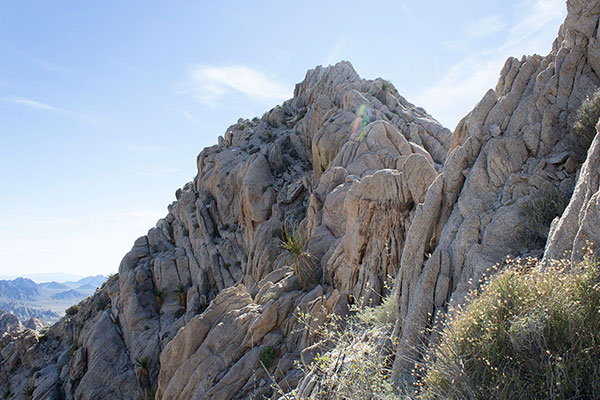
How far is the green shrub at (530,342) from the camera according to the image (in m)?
4.70

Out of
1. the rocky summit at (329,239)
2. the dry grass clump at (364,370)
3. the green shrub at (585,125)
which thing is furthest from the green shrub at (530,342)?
the green shrub at (585,125)

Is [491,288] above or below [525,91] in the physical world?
below

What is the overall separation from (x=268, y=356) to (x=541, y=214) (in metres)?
12.0

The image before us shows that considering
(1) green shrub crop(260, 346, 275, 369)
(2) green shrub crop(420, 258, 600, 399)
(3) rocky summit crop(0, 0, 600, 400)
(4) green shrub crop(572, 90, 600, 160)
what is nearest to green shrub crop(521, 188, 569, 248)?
(3) rocky summit crop(0, 0, 600, 400)

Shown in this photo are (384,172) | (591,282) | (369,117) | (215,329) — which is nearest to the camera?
(591,282)

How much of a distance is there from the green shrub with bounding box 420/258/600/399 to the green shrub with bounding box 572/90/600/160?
4505 millimetres

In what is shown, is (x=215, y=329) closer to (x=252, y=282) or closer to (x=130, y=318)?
(x=252, y=282)

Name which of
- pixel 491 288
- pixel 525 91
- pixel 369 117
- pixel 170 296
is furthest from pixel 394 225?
pixel 170 296

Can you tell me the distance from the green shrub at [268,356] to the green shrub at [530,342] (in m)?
11.2

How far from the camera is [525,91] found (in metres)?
11.4

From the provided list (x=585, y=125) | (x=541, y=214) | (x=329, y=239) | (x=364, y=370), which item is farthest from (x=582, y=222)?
(x=329, y=239)

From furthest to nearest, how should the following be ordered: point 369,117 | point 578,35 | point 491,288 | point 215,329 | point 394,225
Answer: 1. point 369,117
2. point 215,329
3. point 394,225
4. point 578,35
5. point 491,288

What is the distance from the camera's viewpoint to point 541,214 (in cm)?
823

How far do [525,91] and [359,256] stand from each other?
8886mm
